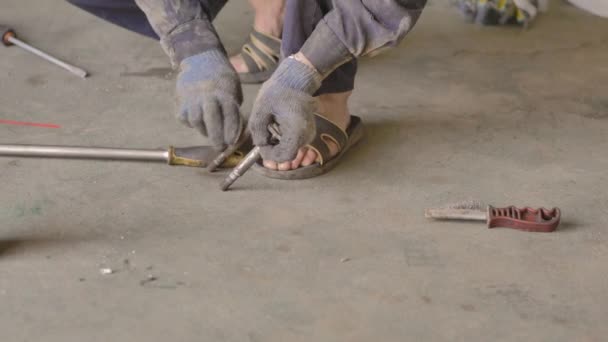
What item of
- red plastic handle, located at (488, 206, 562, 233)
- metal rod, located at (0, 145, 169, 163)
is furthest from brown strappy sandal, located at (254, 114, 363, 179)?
red plastic handle, located at (488, 206, 562, 233)

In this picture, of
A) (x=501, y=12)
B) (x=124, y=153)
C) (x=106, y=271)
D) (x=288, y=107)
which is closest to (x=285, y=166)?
(x=288, y=107)

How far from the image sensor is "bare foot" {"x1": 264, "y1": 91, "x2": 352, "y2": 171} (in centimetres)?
175

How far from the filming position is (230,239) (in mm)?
1539

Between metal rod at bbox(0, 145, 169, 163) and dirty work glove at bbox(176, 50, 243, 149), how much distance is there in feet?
0.66

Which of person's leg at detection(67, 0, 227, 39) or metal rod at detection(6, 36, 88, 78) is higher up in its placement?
person's leg at detection(67, 0, 227, 39)

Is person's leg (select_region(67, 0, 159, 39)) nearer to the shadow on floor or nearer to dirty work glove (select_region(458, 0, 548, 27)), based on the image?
the shadow on floor

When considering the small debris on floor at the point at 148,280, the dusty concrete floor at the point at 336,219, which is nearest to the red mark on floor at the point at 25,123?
the dusty concrete floor at the point at 336,219

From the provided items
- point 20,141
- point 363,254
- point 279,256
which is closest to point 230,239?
point 279,256

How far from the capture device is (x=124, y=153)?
1.77 metres

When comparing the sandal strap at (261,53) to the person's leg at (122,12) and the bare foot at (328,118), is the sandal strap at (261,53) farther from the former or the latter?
the bare foot at (328,118)

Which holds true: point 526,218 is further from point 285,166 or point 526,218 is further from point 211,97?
point 211,97

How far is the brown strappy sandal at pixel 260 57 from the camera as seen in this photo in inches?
84.5

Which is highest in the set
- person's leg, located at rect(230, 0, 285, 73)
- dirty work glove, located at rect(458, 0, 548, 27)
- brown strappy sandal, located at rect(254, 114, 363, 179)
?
person's leg, located at rect(230, 0, 285, 73)

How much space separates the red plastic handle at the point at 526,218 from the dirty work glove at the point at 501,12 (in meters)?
1.14
